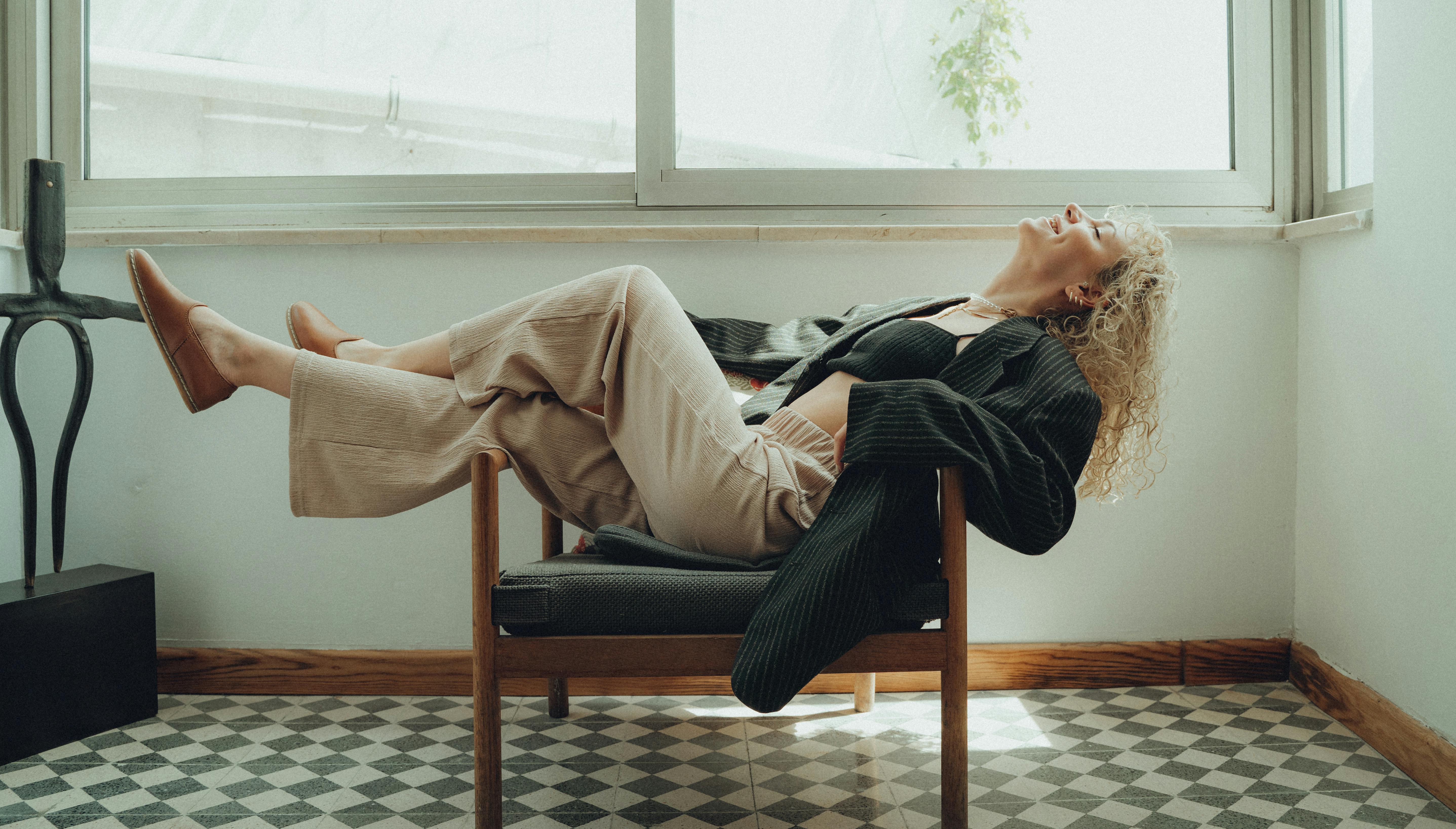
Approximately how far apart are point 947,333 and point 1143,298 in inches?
15.4

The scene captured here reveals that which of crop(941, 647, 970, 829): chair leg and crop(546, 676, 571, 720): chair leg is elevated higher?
crop(941, 647, 970, 829): chair leg

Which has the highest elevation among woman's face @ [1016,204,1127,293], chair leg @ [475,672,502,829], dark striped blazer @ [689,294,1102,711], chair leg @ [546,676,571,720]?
woman's face @ [1016,204,1127,293]

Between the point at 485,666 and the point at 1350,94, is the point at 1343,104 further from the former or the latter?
the point at 485,666

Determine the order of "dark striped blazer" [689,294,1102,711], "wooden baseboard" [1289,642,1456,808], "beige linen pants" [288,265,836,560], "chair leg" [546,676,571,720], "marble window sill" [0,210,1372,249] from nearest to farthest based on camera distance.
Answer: "dark striped blazer" [689,294,1102,711] → "beige linen pants" [288,265,836,560] → "wooden baseboard" [1289,642,1456,808] → "chair leg" [546,676,571,720] → "marble window sill" [0,210,1372,249]

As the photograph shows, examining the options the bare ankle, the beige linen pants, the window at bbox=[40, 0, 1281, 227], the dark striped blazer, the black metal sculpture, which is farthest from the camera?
the window at bbox=[40, 0, 1281, 227]

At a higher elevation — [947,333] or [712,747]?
[947,333]

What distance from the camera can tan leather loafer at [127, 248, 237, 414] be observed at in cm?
155

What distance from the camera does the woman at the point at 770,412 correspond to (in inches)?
51.7

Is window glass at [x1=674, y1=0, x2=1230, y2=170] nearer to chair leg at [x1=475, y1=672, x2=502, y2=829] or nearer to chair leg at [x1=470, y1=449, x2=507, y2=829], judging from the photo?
chair leg at [x1=470, y1=449, x2=507, y2=829]

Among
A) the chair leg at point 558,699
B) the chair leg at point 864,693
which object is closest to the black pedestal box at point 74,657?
the chair leg at point 558,699

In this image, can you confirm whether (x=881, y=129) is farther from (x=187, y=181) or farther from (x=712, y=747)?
(x=187, y=181)

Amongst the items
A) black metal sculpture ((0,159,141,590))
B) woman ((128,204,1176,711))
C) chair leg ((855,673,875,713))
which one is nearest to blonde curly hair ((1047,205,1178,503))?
woman ((128,204,1176,711))

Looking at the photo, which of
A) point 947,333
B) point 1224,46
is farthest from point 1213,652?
point 1224,46

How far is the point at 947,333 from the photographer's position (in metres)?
1.67
